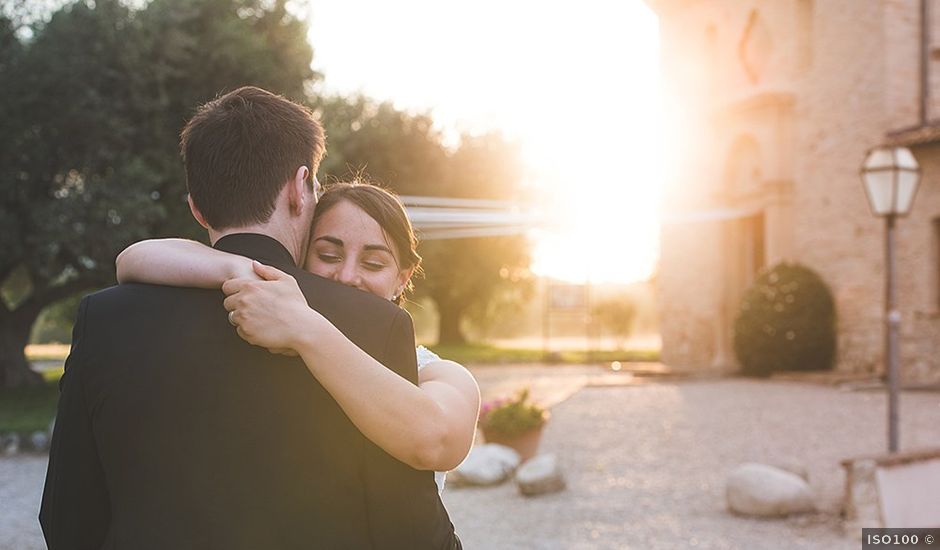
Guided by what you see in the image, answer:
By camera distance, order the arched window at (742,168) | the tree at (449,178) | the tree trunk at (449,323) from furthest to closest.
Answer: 1. the tree trunk at (449,323)
2. the tree at (449,178)
3. the arched window at (742,168)

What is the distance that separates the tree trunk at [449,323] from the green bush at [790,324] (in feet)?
56.6

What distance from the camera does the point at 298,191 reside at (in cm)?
173

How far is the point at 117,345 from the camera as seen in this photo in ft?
5.31

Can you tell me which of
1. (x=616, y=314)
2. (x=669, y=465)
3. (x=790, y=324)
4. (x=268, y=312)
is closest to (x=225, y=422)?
(x=268, y=312)

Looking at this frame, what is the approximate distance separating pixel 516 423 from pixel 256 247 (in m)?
7.69

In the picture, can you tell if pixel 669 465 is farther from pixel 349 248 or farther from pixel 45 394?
pixel 45 394

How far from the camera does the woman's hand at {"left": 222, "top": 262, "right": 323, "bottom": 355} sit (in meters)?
1.54

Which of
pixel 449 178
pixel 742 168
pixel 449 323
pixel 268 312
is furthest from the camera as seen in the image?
pixel 449 323

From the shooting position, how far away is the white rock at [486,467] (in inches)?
343

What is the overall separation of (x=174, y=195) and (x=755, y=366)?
11.2 m

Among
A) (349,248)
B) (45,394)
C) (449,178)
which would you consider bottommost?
(45,394)

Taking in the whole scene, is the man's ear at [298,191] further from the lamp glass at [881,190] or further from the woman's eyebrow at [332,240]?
the lamp glass at [881,190]

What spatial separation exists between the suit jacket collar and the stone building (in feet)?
50.3

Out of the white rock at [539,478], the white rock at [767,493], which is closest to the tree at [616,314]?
the white rock at [539,478]
